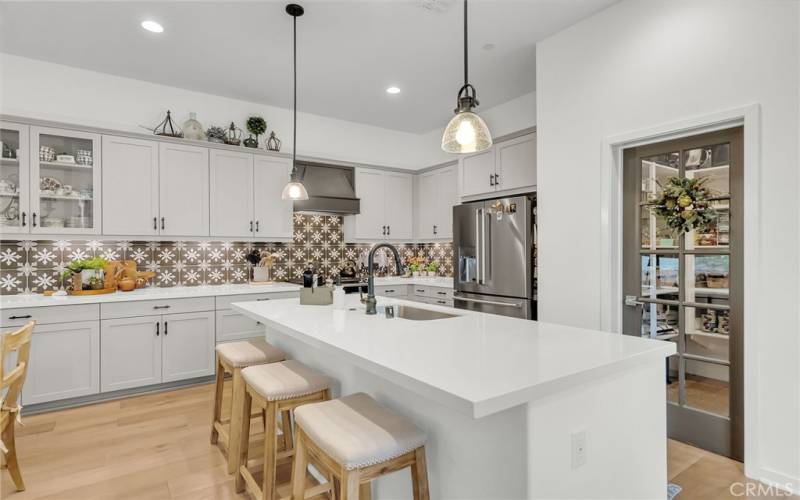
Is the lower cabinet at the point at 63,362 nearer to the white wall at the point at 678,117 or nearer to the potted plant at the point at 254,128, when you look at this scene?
the potted plant at the point at 254,128

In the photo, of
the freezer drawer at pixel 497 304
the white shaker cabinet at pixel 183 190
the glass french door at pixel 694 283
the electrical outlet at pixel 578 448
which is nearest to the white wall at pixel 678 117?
the glass french door at pixel 694 283

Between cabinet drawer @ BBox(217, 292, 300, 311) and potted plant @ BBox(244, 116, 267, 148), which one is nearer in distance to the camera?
cabinet drawer @ BBox(217, 292, 300, 311)

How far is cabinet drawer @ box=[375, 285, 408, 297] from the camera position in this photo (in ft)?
16.1

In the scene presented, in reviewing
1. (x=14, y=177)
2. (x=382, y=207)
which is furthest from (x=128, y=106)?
(x=382, y=207)

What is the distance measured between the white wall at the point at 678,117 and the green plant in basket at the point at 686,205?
0.31 meters

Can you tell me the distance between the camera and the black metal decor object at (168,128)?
13.0 ft

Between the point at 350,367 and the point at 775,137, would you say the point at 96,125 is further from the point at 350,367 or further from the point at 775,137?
the point at 775,137

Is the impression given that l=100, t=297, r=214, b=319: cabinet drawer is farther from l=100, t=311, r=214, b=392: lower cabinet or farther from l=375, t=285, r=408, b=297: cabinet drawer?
l=375, t=285, r=408, b=297: cabinet drawer

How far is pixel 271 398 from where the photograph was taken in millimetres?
1864

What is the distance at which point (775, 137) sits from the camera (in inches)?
84.7

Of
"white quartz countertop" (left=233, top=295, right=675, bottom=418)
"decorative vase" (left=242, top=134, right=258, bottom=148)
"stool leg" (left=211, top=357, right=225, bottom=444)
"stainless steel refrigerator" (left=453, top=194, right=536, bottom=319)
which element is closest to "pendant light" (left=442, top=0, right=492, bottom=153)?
"white quartz countertop" (left=233, top=295, right=675, bottom=418)

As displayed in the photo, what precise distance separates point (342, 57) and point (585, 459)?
3.36 metres

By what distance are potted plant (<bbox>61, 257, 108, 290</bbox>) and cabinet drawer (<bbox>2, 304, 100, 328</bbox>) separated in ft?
1.09

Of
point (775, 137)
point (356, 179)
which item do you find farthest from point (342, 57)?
point (775, 137)
